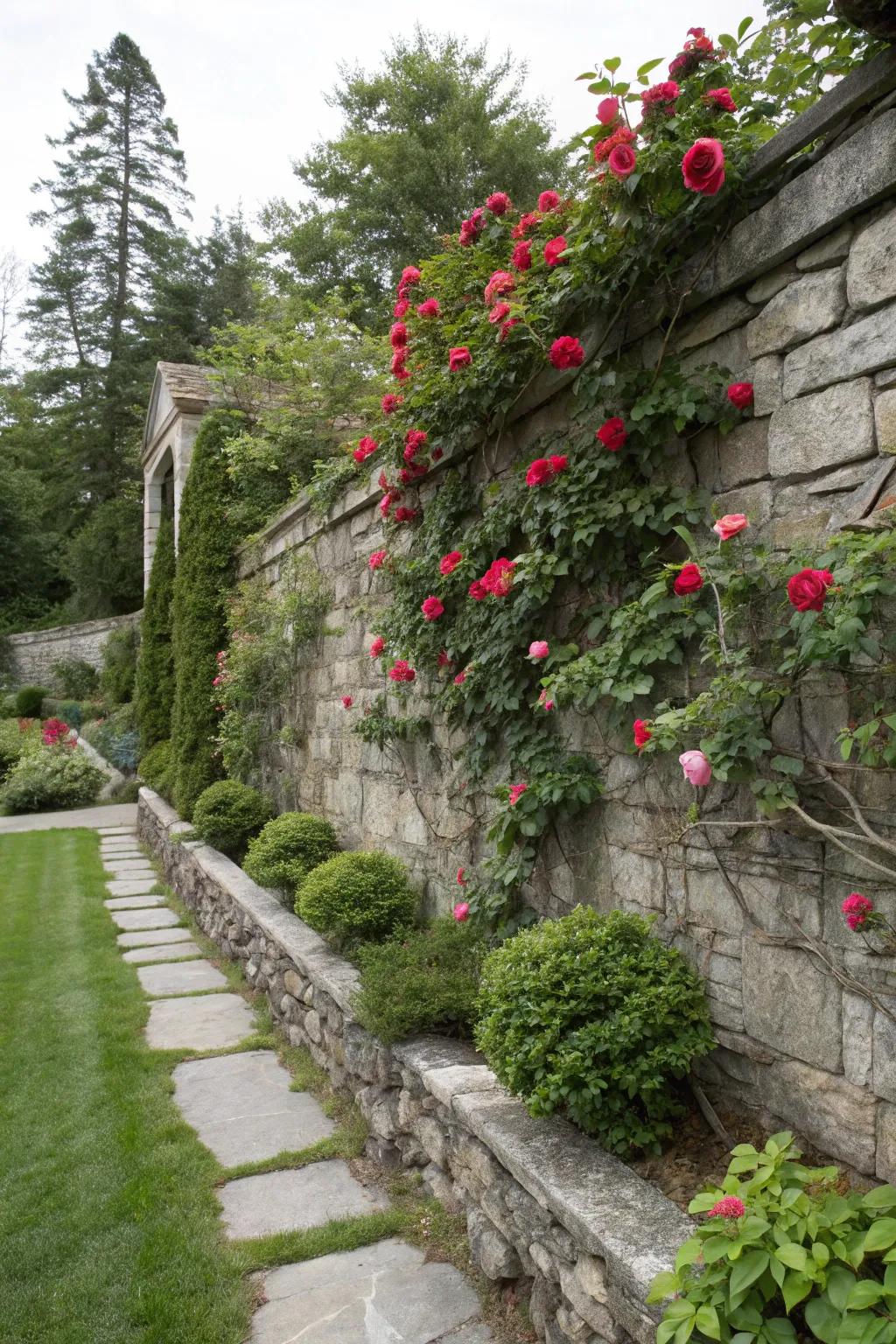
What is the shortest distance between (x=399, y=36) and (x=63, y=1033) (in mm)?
22437

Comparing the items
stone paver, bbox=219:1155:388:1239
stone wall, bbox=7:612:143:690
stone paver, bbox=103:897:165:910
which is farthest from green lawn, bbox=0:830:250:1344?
stone wall, bbox=7:612:143:690

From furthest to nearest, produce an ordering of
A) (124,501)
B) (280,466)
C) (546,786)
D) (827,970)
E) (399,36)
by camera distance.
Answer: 1. (124,501)
2. (399,36)
3. (280,466)
4. (546,786)
5. (827,970)

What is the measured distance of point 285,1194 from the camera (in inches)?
118

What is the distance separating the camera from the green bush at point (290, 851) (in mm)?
5391


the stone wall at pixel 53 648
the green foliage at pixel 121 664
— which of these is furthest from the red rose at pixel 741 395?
the stone wall at pixel 53 648

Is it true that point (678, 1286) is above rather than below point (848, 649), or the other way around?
below

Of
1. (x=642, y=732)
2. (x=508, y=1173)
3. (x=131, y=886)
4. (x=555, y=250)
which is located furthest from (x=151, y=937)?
(x=555, y=250)

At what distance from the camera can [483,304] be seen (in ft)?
12.0

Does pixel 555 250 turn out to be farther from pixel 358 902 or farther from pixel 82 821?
pixel 82 821

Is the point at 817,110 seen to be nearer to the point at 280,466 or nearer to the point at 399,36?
the point at 280,466

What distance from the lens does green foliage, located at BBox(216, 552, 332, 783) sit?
6410 mm

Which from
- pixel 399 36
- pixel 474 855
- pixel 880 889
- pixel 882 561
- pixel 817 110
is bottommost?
pixel 474 855

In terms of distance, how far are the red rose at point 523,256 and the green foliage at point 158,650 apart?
8915 mm

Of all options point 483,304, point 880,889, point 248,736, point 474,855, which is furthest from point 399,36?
point 880,889
